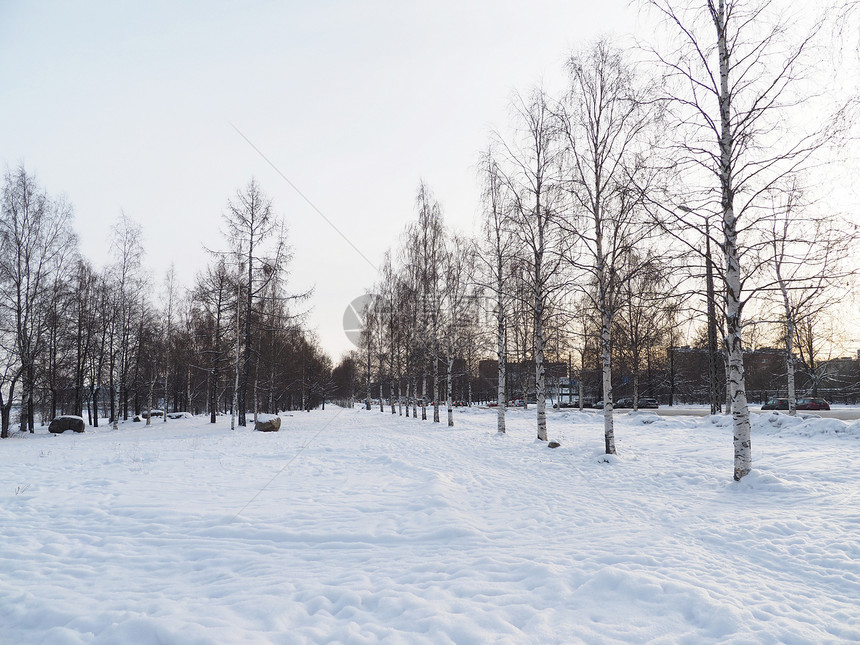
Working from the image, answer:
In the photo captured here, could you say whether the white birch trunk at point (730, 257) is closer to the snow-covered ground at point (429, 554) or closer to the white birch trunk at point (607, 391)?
the snow-covered ground at point (429, 554)

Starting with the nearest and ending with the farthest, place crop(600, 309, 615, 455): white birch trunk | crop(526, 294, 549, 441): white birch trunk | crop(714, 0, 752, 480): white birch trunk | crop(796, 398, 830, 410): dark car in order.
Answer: crop(714, 0, 752, 480): white birch trunk → crop(600, 309, 615, 455): white birch trunk → crop(526, 294, 549, 441): white birch trunk → crop(796, 398, 830, 410): dark car

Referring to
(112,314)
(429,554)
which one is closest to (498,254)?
(429,554)

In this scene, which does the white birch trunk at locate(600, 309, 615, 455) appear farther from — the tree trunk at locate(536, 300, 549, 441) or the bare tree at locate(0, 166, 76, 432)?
the bare tree at locate(0, 166, 76, 432)

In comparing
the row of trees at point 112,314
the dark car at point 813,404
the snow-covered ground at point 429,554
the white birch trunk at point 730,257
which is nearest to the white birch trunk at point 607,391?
the snow-covered ground at point 429,554

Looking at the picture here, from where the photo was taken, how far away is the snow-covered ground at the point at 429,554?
3.40 meters

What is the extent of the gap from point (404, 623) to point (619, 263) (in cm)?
1168

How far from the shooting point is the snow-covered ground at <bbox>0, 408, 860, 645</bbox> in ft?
11.2

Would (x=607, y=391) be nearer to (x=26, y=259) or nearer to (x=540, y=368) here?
(x=540, y=368)

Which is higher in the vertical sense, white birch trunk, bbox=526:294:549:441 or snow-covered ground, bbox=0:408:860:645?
white birch trunk, bbox=526:294:549:441

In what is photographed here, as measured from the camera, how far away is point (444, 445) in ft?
49.0

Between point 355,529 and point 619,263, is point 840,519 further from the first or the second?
point 619,263

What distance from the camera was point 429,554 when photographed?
5000 millimetres

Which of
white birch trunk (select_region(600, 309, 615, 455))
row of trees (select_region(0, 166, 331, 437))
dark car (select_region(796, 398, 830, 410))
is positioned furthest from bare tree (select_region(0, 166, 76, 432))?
dark car (select_region(796, 398, 830, 410))

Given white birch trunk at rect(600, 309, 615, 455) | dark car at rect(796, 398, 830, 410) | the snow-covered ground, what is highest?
white birch trunk at rect(600, 309, 615, 455)
